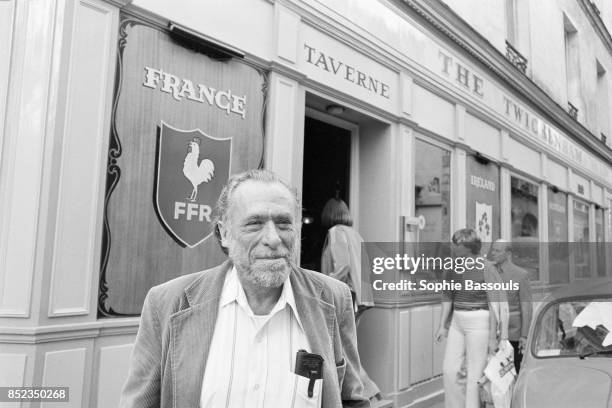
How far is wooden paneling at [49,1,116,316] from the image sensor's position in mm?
2908

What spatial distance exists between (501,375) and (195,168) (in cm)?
313

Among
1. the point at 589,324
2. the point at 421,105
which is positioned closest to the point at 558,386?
the point at 589,324

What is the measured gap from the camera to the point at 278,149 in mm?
4391

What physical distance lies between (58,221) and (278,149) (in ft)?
6.63

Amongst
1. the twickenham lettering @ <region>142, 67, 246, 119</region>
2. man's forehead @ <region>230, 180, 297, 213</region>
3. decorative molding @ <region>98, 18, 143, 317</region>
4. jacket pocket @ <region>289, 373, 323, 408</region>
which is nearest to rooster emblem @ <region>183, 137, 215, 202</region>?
the twickenham lettering @ <region>142, 67, 246, 119</region>

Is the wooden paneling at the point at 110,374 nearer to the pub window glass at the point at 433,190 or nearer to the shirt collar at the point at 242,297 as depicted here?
the shirt collar at the point at 242,297

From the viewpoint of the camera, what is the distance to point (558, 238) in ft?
37.0

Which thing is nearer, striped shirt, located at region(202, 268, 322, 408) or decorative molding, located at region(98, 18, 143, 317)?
striped shirt, located at region(202, 268, 322, 408)

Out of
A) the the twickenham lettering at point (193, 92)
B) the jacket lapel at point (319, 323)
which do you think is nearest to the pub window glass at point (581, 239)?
the the twickenham lettering at point (193, 92)

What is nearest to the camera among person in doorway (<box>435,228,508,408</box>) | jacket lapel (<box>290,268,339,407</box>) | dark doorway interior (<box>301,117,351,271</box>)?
jacket lapel (<box>290,268,339,407</box>)

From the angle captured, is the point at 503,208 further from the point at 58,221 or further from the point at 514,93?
the point at 58,221

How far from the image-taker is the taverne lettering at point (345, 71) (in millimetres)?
4824

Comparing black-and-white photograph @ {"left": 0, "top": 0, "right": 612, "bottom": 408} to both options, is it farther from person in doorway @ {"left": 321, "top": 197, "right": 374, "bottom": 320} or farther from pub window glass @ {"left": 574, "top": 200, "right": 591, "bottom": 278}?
pub window glass @ {"left": 574, "top": 200, "right": 591, "bottom": 278}

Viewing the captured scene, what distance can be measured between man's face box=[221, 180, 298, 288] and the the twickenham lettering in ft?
6.88
